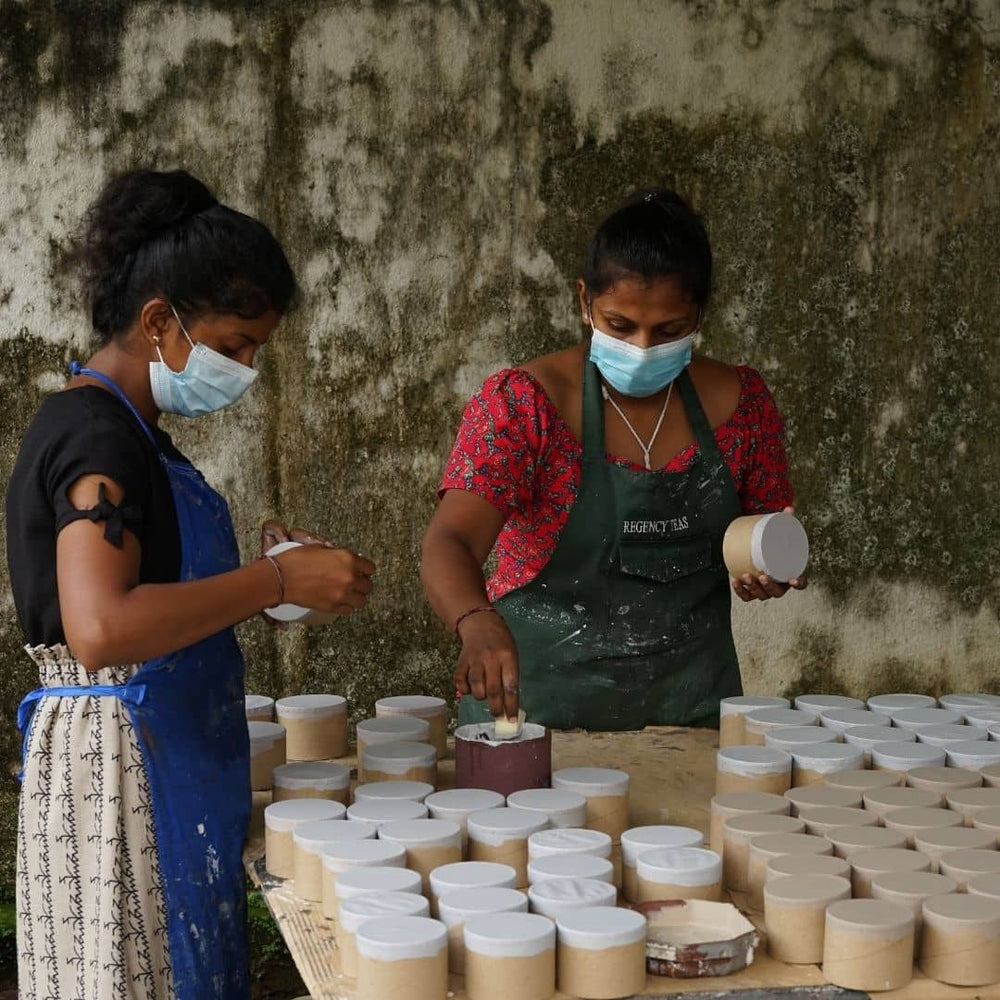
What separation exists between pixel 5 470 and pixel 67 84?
53.5 inches

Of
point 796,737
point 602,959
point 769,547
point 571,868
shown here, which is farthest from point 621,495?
point 602,959

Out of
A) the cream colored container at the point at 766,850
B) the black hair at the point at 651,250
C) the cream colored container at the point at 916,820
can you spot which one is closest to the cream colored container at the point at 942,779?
the cream colored container at the point at 916,820

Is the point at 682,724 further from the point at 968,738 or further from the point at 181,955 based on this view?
the point at 181,955

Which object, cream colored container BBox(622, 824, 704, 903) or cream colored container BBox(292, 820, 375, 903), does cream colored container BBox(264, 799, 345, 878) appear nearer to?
cream colored container BBox(292, 820, 375, 903)

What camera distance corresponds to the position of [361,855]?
5.86 ft

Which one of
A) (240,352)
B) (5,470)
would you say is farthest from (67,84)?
(240,352)

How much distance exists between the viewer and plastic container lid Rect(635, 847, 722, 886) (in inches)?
68.1

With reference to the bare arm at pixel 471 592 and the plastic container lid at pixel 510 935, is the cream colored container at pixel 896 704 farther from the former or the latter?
the plastic container lid at pixel 510 935

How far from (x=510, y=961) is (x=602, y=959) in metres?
0.11

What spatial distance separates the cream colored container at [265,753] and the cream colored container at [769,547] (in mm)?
964

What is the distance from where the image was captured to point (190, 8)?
4.46 metres

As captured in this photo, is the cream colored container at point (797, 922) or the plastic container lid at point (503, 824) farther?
the plastic container lid at point (503, 824)

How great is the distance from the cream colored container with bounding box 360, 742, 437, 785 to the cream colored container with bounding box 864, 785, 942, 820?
751mm

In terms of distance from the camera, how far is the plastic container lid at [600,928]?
1512 millimetres
